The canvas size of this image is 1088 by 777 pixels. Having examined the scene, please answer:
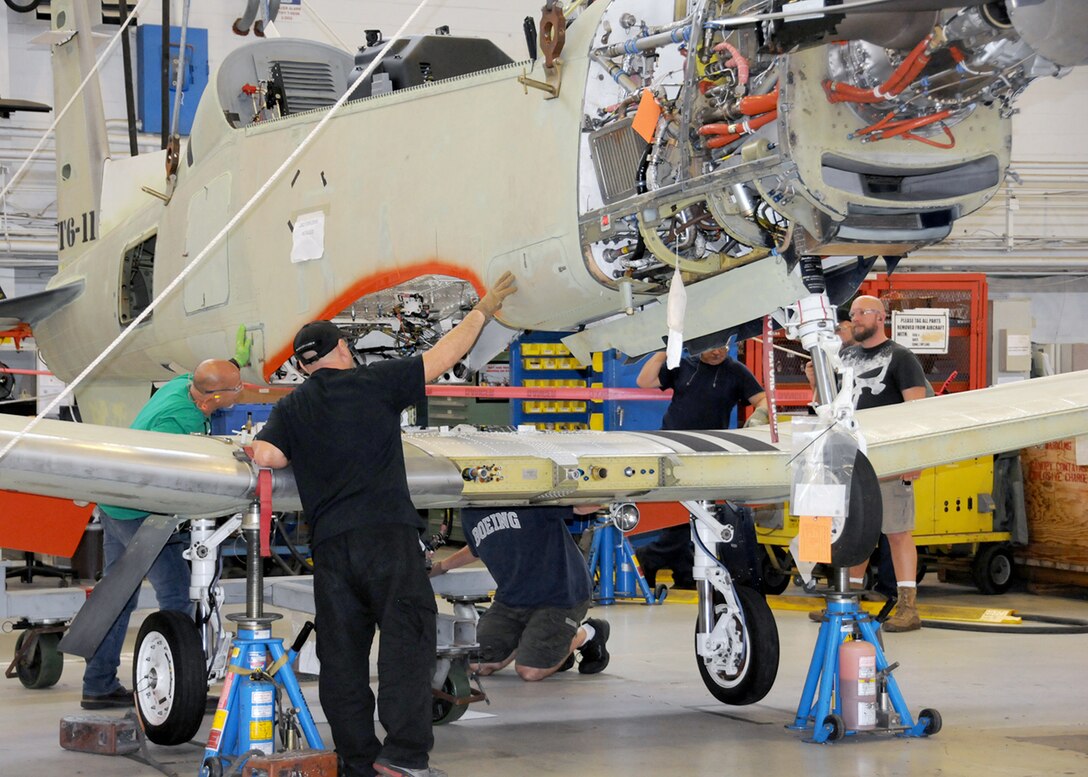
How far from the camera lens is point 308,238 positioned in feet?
19.3

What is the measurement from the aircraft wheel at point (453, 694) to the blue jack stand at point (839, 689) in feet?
A: 4.52

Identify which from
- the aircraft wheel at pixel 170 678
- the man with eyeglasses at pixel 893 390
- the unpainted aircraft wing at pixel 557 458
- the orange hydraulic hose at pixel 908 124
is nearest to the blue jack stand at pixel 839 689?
the unpainted aircraft wing at pixel 557 458

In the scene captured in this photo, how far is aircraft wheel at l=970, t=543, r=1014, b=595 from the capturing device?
32.9ft

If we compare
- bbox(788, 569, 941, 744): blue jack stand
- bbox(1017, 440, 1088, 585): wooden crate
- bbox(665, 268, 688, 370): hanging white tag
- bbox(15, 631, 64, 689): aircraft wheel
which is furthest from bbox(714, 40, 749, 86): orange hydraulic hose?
bbox(1017, 440, 1088, 585): wooden crate

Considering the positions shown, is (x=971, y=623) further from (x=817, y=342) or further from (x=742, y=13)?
(x=742, y=13)

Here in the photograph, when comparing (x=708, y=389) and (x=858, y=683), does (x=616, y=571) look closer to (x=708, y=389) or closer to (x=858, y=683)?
(x=708, y=389)

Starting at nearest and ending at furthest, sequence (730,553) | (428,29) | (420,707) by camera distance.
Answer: (420,707), (730,553), (428,29)

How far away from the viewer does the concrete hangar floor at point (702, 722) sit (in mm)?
4926

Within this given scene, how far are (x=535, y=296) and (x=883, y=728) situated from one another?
219 centimetres

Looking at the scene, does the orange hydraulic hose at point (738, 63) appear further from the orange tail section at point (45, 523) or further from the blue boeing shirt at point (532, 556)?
the orange tail section at point (45, 523)

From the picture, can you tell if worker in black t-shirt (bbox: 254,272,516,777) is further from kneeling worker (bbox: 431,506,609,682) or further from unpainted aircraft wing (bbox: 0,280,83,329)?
unpainted aircraft wing (bbox: 0,280,83,329)

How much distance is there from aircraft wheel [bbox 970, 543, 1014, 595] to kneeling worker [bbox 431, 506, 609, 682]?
180 inches

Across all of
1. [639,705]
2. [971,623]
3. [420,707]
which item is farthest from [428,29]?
[420,707]

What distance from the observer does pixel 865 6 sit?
3.55 m
